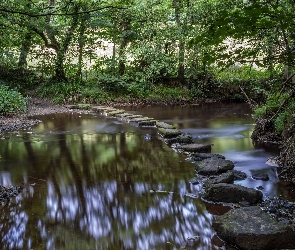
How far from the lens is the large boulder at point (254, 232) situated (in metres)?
3.47

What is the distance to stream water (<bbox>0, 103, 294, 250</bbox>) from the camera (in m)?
3.85

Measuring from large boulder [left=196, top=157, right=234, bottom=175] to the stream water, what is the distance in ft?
0.76

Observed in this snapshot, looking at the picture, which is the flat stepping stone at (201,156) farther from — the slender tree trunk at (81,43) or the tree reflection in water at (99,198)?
the slender tree trunk at (81,43)

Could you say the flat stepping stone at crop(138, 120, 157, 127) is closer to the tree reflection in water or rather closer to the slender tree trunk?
the tree reflection in water

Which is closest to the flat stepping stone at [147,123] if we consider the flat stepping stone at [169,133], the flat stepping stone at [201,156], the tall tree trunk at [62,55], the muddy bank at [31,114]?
the flat stepping stone at [169,133]

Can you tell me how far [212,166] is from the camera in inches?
245

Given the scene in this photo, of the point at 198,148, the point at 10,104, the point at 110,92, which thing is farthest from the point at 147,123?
the point at 110,92

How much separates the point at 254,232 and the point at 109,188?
257 centimetres

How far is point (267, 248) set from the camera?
3.46m

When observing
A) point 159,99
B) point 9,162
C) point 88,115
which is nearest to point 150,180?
point 9,162

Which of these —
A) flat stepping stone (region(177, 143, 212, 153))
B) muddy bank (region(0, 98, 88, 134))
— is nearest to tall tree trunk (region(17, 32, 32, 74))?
muddy bank (region(0, 98, 88, 134))

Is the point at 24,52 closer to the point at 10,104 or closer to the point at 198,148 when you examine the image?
the point at 10,104

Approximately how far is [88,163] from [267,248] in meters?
4.19

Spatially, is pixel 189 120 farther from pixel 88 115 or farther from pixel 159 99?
pixel 159 99
